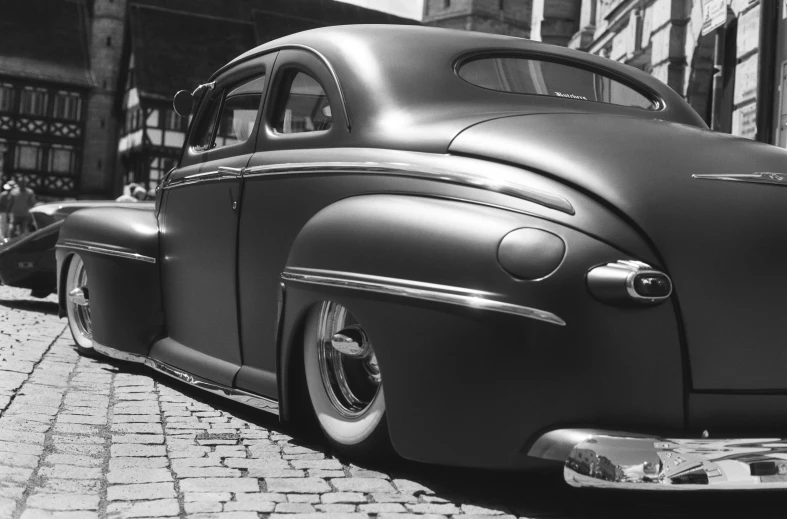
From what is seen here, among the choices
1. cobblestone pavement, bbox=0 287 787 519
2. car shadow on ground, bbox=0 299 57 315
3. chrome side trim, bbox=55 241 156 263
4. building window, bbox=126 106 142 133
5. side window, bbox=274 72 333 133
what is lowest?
cobblestone pavement, bbox=0 287 787 519

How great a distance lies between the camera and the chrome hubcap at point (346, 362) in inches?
140

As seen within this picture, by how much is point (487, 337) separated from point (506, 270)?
19cm

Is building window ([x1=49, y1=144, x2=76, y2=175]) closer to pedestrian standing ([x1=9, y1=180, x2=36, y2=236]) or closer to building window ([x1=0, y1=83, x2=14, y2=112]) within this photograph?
building window ([x1=0, y1=83, x2=14, y2=112])

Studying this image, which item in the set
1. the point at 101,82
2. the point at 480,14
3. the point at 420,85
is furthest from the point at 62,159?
the point at 420,85

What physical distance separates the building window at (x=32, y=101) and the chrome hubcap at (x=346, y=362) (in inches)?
1864

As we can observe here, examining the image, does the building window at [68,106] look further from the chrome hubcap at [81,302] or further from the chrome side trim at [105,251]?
the chrome side trim at [105,251]

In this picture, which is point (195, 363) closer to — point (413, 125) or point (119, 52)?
point (413, 125)

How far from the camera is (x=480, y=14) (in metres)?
65.6

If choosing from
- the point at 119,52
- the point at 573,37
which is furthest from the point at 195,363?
the point at 119,52

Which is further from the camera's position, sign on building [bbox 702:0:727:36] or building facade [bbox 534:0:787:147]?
building facade [bbox 534:0:787:147]

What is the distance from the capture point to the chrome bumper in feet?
A: 8.89

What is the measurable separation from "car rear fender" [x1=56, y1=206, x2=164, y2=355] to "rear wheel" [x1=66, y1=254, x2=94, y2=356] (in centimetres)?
50

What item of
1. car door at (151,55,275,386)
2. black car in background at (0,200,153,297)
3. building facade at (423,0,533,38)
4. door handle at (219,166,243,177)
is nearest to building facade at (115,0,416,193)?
building facade at (423,0,533,38)

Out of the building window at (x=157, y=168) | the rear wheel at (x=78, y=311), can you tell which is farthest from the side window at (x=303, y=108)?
the building window at (x=157, y=168)
